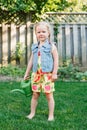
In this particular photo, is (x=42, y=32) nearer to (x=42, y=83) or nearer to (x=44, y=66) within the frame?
(x=44, y=66)

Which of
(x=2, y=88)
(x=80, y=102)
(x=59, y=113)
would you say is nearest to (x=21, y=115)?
(x=59, y=113)

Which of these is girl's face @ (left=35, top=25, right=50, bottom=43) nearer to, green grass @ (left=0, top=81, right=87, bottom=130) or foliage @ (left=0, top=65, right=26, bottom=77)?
green grass @ (left=0, top=81, right=87, bottom=130)

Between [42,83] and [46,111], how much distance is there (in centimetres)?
53

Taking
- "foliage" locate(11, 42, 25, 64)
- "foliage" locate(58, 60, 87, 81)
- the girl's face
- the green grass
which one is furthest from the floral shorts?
"foliage" locate(11, 42, 25, 64)

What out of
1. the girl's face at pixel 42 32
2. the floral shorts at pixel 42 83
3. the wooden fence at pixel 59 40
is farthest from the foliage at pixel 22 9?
the floral shorts at pixel 42 83

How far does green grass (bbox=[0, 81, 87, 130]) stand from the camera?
4160 mm

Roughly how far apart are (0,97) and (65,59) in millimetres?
4097

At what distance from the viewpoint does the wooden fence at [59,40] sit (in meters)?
9.71

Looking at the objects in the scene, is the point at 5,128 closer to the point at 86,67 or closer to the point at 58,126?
the point at 58,126

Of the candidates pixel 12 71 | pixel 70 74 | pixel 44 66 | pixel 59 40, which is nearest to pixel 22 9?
pixel 59 40

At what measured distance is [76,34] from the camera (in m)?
9.72

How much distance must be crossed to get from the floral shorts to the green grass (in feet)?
1.16

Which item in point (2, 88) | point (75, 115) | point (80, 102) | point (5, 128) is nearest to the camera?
point (5, 128)

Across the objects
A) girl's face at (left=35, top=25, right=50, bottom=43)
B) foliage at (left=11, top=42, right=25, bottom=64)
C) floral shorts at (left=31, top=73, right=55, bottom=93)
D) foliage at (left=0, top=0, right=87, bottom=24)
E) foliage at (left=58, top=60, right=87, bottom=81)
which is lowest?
foliage at (left=58, top=60, right=87, bottom=81)
